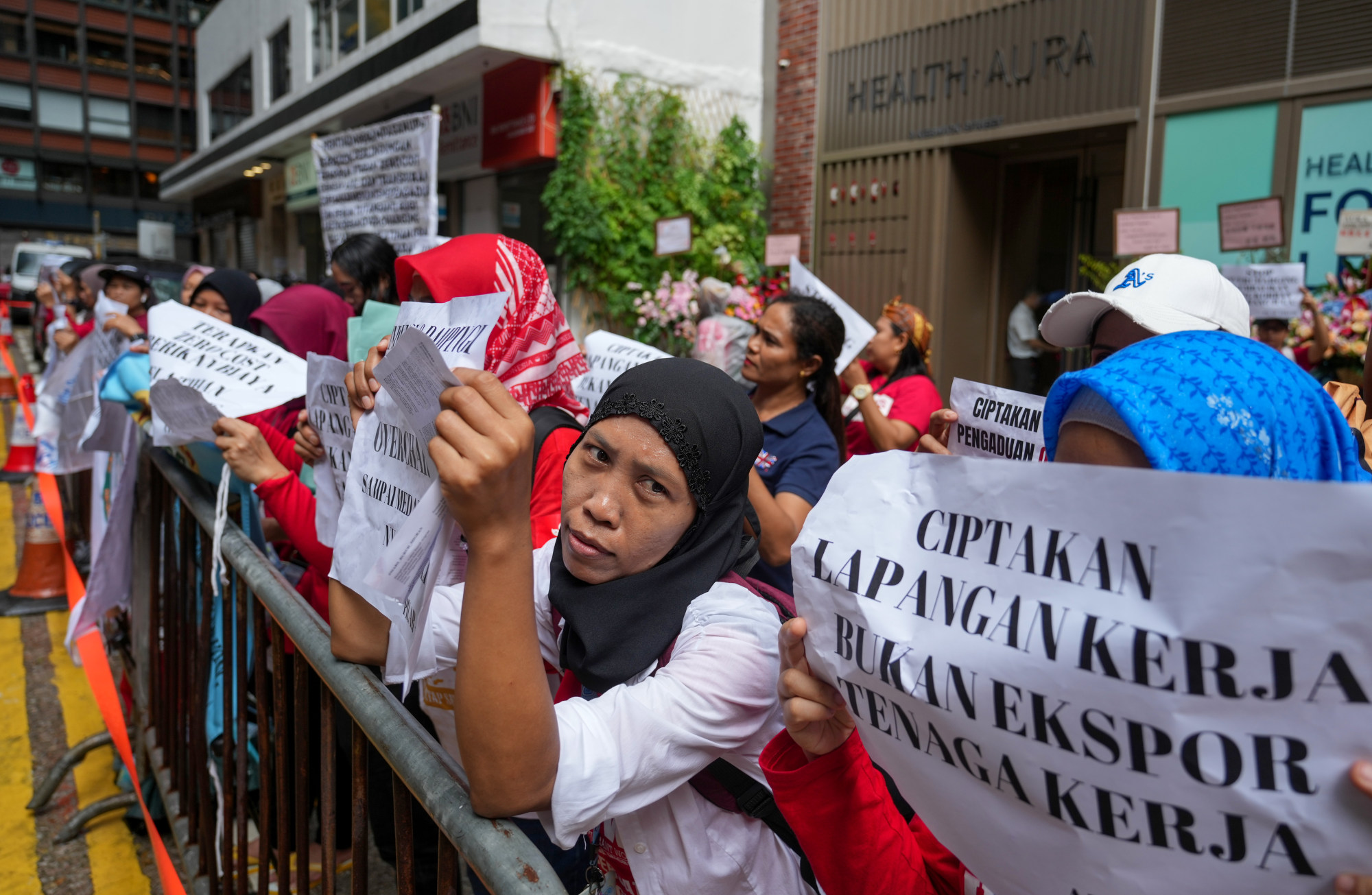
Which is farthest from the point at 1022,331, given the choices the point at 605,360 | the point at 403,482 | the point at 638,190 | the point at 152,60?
the point at 152,60

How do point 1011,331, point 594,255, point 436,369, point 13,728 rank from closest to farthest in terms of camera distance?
point 436,369, point 13,728, point 1011,331, point 594,255

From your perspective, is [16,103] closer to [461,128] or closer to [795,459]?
[461,128]

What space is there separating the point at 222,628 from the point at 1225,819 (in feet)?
7.84

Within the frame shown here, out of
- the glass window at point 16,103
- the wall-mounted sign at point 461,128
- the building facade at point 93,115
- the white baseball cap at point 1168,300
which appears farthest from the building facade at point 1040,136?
the glass window at point 16,103

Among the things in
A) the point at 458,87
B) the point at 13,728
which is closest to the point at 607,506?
the point at 13,728

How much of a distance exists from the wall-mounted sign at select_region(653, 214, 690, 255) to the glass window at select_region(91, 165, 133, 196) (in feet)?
170

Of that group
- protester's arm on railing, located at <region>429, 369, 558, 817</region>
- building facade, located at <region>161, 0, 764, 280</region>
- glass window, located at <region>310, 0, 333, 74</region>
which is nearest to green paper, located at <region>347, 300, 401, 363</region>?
protester's arm on railing, located at <region>429, 369, 558, 817</region>

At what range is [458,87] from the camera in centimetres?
1247

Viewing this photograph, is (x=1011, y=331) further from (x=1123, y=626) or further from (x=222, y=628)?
(x=1123, y=626)

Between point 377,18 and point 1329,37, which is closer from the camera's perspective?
point 1329,37

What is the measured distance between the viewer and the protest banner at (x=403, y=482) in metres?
1.23

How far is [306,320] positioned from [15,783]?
2200 mm

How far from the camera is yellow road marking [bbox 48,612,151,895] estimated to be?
3041 mm

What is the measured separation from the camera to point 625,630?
1.49 m
